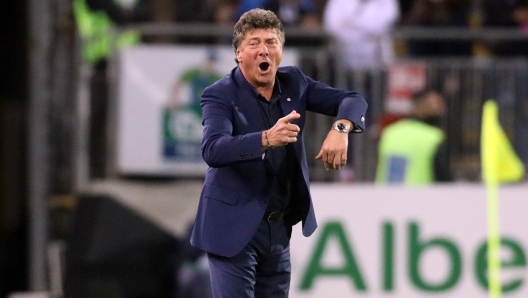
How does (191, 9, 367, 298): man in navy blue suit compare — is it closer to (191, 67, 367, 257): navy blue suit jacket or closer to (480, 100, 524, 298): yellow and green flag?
(191, 67, 367, 257): navy blue suit jacket

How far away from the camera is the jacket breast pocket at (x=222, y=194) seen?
212 inches

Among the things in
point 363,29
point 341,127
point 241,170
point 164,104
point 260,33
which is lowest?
point 241,170

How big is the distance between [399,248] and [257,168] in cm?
395

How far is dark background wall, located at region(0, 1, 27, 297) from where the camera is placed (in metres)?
13.9

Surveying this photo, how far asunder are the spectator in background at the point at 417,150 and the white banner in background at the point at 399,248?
1.71 feet

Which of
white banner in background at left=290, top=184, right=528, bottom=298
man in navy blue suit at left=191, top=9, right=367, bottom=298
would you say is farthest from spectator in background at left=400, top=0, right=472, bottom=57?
man in navy blue suit at left=191, top=9, right=367, bottom=298

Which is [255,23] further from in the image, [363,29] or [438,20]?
[438,20]

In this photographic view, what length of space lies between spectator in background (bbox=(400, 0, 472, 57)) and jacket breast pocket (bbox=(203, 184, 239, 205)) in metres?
5.67

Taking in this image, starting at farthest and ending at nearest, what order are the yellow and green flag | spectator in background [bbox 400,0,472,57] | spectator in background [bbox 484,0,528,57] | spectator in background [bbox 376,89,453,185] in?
spectator in background [bbox 484,0,528,57] → spectator in background [bbox 400,0,472,57] → spectator in background [bbox 376,89,453,185] → the yellow and green flag

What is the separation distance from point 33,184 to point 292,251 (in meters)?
3.69

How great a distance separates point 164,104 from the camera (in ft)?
33.9

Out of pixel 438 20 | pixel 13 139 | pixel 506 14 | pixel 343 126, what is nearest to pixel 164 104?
pixel 438 20

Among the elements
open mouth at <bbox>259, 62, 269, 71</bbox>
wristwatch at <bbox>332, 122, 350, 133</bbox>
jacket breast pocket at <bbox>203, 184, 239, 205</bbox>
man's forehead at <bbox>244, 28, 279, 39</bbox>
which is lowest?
jacket breast pocket at <bbox>203, 184, 239, 205</bbox>

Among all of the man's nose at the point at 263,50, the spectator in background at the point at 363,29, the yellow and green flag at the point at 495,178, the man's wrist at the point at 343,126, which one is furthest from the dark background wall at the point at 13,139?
the man's wrist at the point at 343,126
